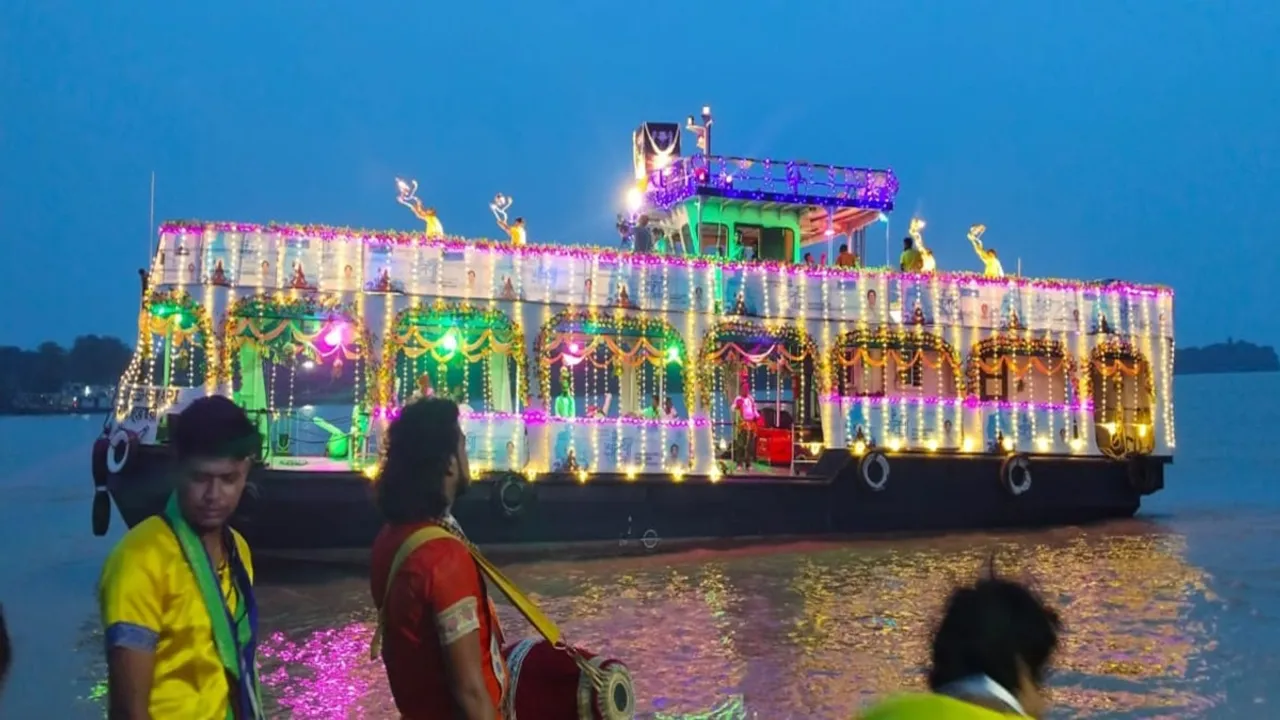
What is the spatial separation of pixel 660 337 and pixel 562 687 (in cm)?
1337

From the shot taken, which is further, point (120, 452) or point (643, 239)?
point (643, 239)

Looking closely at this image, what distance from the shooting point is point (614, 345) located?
619 inches

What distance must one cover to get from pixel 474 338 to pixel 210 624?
13156 millimetres

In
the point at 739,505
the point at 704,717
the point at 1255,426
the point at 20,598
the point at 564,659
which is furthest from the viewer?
the point at 1255,426

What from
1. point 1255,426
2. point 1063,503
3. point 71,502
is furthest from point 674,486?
point 1255,426

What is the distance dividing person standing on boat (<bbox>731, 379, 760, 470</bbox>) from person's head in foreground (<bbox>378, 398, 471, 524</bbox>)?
14.2m

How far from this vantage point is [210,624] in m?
2.71

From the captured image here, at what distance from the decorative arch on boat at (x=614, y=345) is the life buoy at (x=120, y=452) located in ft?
17.4

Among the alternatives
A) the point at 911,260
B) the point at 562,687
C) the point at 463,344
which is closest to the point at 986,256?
the point at 911,260

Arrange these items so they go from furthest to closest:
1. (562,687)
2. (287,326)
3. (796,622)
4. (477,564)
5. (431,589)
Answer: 1. (287,326)
2. (796,622)
3. (562,687)
4. (477,564)
5. (431,589)

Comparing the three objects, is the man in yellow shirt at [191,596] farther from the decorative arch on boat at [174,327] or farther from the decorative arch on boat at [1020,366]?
the decorative arch on boat at [1020,366]

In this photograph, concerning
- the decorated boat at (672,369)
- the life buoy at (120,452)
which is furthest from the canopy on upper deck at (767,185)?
the life buoy at (120,452)

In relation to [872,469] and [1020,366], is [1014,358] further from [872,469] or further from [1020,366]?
[872,469]

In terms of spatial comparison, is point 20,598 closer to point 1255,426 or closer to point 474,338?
point 474,338
